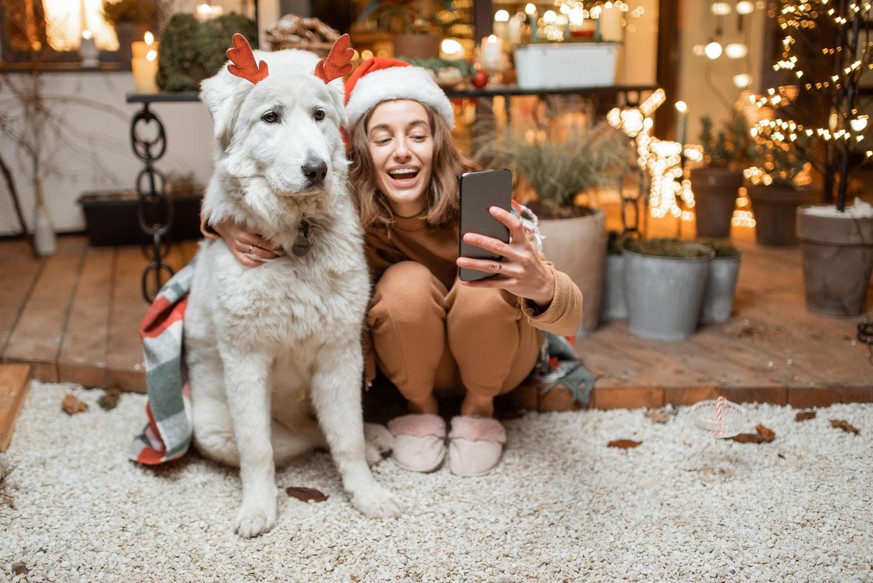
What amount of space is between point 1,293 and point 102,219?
98cm

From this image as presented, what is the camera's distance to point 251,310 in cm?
166

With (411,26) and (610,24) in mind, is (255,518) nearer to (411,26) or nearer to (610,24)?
(411,26)

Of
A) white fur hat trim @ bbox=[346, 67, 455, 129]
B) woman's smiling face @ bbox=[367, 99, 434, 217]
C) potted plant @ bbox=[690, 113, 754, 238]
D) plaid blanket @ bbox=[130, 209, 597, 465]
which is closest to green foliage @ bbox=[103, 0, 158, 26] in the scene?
plaid blanket @ bbox=[130, 209, 597, 465]

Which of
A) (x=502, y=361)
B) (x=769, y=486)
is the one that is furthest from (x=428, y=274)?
(x=769, y=486)

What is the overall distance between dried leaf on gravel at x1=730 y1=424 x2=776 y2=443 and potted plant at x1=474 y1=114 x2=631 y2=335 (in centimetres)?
74

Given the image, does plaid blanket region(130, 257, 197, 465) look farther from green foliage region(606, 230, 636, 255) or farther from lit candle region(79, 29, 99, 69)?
lit candle region(79, 29, 99, 69)

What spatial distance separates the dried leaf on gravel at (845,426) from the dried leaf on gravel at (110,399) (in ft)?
7.23

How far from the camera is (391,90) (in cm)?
182

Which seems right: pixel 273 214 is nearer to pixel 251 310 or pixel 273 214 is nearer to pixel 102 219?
pixel 251 310

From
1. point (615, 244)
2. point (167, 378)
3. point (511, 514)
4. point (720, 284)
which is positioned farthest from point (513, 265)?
point (720, 284)

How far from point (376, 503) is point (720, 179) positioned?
3.04 metres

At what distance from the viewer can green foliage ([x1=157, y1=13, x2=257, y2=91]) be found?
2607 mm

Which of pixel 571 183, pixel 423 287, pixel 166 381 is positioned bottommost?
pixel 166 381

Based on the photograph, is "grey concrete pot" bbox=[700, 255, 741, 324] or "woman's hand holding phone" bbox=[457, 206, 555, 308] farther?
"grey concrete pot" bbox=[700, 255, 741, 324]
